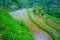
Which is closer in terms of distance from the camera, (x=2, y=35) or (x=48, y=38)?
(x=2, y=35)

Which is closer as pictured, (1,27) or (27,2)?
(1,27)

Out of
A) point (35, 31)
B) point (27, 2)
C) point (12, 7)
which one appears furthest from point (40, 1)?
point (35, 31)

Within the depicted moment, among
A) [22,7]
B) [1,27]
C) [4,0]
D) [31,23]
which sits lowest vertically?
[22,7]

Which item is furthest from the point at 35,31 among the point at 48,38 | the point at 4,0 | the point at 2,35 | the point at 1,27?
the point at 4,0

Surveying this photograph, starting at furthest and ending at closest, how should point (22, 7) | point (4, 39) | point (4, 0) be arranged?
point (22, 7), point (4, 0), point (4, 39)

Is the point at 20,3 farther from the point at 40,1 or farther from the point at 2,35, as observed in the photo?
the point at 2,35

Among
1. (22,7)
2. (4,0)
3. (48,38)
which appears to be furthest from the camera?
(22,7)

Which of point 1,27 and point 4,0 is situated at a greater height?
point 1,27

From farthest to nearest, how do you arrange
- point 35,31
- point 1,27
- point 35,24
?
point 35,24
point 35,31
point 1,27

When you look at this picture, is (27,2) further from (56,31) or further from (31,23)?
(56,31)
